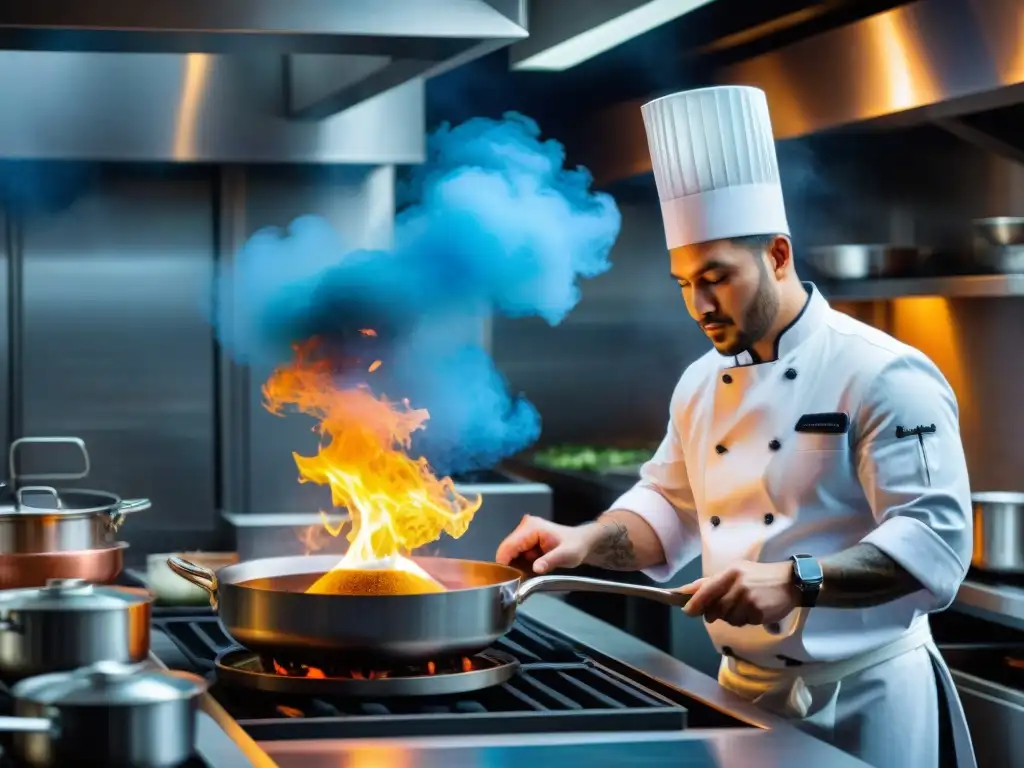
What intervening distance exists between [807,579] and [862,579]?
13 centimetres

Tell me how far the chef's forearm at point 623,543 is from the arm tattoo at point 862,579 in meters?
0.45

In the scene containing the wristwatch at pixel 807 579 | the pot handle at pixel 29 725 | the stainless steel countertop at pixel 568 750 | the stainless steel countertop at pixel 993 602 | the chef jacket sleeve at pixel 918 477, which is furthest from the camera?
the stainless steel countertop at pixel 993 602

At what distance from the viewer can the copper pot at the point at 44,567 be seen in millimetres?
2181

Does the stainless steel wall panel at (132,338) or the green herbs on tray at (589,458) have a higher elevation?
the stainless steel wall panel at (132,338)

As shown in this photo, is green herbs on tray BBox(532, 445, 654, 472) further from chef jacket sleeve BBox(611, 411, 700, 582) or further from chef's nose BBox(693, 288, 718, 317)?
chef's nose BBox(693, 288, 718, 317)

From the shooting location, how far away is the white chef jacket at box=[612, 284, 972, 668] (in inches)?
83.0

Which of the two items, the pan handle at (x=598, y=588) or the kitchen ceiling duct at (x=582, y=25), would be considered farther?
the kitchen ceiling duct at (x=582, y=25)

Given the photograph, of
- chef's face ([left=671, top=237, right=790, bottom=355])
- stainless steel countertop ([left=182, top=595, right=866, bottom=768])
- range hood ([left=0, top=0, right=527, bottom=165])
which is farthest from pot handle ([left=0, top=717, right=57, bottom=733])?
range hood ([left=0, top=0, right=527, bottom=165])

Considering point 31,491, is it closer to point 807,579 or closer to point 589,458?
point 807,579

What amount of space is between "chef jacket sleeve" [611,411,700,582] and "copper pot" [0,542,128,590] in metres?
0.87

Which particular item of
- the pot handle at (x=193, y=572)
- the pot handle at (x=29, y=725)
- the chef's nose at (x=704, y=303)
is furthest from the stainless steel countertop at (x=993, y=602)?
the pot handle at (x=29, y=725)

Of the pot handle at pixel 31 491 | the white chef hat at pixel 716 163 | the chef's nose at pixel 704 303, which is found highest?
the white chef hat at pixel 716 163

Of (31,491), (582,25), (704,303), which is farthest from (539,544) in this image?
(31,491)

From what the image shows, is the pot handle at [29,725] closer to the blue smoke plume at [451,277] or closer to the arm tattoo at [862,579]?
the arm tattoo at [862,579]
